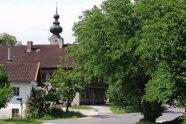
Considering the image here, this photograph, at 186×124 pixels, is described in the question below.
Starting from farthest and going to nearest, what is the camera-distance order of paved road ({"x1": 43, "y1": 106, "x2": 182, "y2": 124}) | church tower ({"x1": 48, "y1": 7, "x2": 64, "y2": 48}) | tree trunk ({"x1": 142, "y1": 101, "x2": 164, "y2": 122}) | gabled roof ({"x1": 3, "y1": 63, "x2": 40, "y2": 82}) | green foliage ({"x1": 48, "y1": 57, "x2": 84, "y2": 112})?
church tower ({"x1": 48, "y1": 7, "x2": 64, "y2": 48})
gabled roof ({"x1": 3, "y1": 63, "x2": 40, "y2": 82})
green foliage ({"x1": 48, "y1": 57, "x2": 84, "y2": 112})
paved road ({"x1": 43, "y1": 106, "x2": 182, "y2": 124})
tree trunk ({"x1": 142, "y1": 101, "x2": 164, "y2": 122})

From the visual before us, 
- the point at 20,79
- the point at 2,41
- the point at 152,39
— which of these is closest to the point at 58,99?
the point at 20,79

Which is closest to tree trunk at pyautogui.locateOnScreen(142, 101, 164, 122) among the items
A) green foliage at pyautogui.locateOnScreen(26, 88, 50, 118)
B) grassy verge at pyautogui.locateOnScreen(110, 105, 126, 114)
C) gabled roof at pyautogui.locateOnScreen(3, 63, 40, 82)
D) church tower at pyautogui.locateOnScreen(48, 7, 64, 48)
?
green foliage at pyautogui.locateOnScreen(26, 88, 50, 118)

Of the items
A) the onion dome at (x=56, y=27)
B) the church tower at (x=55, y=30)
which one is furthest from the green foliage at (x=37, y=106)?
the onion dome at (x=56, y=27)

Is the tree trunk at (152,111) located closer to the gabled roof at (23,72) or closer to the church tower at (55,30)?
the gabled roof at (23,72)

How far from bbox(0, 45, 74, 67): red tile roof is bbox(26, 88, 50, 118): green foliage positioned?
19.9 m

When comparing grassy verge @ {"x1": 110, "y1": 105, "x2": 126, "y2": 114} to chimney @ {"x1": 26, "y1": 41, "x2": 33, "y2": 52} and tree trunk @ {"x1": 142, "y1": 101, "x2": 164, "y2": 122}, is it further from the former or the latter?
chimney @ {"x1": 26, "y1": 41, "x2": 33, "y2": 52}

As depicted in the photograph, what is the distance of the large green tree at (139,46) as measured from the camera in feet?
62.4

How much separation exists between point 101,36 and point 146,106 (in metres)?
7.42

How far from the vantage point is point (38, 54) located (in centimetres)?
5803

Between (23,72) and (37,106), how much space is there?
5.20 meters

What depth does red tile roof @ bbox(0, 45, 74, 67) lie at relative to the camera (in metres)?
54.9

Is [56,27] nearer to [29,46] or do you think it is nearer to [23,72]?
[29,46]

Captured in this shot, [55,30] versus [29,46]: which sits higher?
[55,30]

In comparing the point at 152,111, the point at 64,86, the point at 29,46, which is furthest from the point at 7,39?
the point at 152,111
